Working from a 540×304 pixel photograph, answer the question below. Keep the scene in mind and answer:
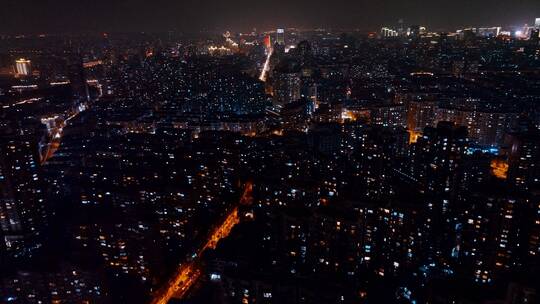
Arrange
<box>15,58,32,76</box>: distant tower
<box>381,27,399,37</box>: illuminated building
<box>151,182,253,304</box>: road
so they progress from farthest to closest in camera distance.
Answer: <box>381,27,399,37</box>: illuminated building < <box>15,58,32,76</box>: distant tower < <box>151,182,253,304</box>: road

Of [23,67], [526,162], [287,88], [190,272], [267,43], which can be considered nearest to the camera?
[190,272]

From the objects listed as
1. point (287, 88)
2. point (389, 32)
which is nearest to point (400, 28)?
point (389, 32)

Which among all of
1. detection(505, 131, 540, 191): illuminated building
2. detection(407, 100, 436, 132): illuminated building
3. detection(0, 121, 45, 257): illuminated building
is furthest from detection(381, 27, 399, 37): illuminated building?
detection(0, 121, 45, 257): illuminated building

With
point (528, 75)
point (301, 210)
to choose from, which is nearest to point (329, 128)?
point (301, 210)

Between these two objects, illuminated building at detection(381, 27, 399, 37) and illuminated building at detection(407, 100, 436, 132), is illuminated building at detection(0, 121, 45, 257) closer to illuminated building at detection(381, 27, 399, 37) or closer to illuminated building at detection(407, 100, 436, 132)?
illuminated building at detection(407, 100, 436, 132)

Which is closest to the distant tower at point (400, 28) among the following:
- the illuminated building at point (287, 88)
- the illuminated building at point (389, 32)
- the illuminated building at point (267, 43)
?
the illuminated building at point (389, 32)

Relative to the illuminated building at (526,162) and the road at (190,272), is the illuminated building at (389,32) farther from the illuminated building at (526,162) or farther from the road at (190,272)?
the road at (190,272)

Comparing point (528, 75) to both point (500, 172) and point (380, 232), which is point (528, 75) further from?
point (380, 232)

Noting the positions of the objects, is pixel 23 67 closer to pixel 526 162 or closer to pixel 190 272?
pixel 190 272
